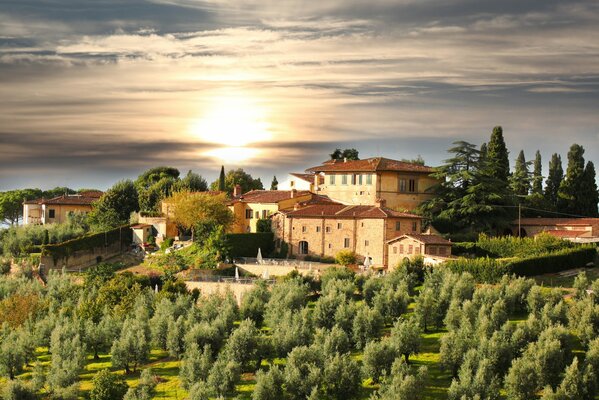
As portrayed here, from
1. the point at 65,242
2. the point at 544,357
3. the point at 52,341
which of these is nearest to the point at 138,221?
the point at 65,242

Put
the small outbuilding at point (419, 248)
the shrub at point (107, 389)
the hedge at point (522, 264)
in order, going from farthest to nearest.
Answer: the small outbuilding at point (419, 248), the hedge at point (522, 264), the shrub at point (107, 389)

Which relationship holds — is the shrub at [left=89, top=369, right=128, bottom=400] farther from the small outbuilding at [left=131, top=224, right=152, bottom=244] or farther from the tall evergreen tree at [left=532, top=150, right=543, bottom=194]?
the tall evergreen tree at [left=532, top=150, right=543, bottom=194]

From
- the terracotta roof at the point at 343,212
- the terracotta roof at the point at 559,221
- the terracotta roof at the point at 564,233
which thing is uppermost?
the terracotta roof at the point at 343,212

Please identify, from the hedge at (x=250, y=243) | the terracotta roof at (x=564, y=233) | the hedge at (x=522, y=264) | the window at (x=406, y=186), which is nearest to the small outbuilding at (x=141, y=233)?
the hedge at (x=250, y=243)

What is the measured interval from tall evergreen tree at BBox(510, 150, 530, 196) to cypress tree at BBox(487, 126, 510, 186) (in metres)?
3.05

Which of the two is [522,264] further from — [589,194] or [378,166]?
[589,194]

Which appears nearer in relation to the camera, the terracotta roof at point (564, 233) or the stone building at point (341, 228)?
the stone building at point (341, 228)

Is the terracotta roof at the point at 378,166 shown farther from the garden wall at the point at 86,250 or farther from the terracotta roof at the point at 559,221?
the garden wall at the point at 86,250

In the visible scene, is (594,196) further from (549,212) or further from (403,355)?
(403,355)

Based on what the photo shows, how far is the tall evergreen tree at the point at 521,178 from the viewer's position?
267 feet

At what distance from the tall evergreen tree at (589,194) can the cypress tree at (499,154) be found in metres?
6.22

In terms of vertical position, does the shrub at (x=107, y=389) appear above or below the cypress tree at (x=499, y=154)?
below

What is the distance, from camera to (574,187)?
75.5m

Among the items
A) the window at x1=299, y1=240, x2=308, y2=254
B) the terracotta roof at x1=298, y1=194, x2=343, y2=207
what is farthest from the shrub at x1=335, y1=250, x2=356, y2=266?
the terracotta roof at x1=298, y1=194, x2=343, y2=207
